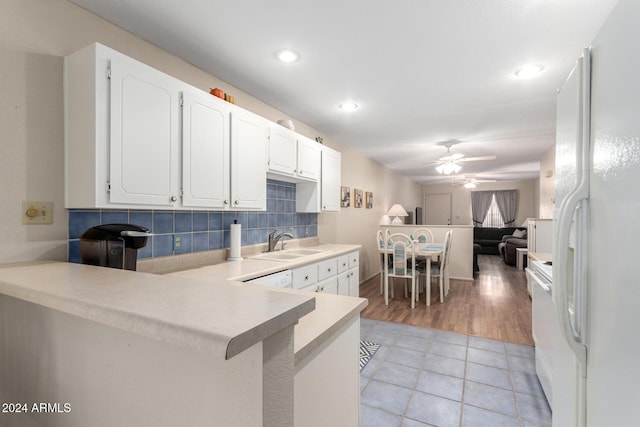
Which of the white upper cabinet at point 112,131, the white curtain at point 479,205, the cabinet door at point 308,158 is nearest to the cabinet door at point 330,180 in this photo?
the cabinet door at point 308,158

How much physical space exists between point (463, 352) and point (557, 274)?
6.81 ft

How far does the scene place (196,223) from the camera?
2254mm

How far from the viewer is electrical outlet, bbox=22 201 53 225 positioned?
1.39 m

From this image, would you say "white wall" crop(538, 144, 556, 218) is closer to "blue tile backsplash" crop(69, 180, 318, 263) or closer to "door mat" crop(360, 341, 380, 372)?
"door mat" crop(360, 341, 380, 372)

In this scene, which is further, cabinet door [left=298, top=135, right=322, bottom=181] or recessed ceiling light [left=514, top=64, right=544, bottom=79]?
cabinet door [left=298, top=135, right=322, bottom=181]

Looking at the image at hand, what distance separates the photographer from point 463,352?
2.63m

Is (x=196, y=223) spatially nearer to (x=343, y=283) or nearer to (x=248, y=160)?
(x=248, y=160)

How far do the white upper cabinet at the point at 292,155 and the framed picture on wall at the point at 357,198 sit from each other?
5.73 ft

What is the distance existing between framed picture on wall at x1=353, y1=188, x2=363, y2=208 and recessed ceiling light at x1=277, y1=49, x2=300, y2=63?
10.0 ft

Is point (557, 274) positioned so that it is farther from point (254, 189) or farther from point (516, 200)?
point (516, 200)

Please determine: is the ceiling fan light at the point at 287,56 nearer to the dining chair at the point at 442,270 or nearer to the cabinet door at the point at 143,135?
the cabinet door at the point at 143,135

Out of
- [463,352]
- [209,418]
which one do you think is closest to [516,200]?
[463,352]

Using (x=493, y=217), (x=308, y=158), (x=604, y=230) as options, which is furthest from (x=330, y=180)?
(x=493, y=217)

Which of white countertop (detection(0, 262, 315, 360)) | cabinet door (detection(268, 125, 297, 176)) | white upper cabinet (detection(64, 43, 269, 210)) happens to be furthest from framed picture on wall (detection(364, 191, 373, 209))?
white countertop (detection(0, 262, 315, 360))
